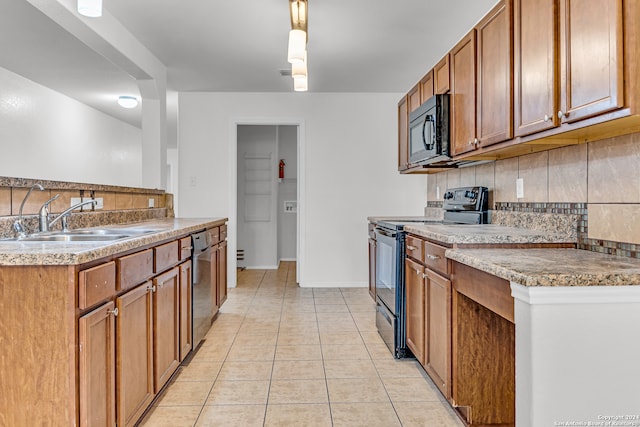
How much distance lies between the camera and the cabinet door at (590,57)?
4.13 feet

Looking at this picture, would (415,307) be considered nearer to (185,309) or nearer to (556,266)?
(556,266)

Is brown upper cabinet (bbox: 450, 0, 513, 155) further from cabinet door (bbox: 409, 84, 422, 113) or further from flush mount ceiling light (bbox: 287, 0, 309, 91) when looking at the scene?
flush mount ceiling light (bbox: 287, 0, 309, 91)

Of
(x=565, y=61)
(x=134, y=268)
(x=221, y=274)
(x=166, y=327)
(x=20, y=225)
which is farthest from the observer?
(x=221, y=274)

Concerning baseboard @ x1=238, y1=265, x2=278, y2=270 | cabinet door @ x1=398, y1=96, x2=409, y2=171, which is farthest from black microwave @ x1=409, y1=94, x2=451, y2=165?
baseboard @ x1=238, y1=265, x2=278, y2=270

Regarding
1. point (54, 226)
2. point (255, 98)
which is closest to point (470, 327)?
point (54, 226)

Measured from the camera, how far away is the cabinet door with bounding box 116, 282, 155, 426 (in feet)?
5.10

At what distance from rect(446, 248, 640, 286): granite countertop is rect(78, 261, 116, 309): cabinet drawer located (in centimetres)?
128

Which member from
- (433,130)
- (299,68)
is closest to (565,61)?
(433,130)

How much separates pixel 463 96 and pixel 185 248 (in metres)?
1.86

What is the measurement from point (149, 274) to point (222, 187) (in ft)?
10.1

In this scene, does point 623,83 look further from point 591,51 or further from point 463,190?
point 463,190

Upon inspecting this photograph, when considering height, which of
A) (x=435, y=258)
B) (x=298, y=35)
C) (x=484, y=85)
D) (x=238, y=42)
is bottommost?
(x=435, y=258)

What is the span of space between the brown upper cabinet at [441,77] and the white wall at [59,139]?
8.82 ft

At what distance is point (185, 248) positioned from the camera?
2.46 meters
